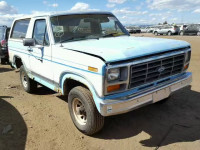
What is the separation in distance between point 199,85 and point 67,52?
4.22 meters

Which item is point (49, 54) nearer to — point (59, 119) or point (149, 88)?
point (59, 119)

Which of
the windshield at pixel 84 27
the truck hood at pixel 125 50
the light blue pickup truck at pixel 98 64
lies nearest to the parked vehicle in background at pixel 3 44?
the light blue pickup truck at pixel 98 64

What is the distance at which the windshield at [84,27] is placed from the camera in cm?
405

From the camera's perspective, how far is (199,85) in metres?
5.91

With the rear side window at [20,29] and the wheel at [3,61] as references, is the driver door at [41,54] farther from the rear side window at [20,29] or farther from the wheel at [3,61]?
the wheel at [3,61]

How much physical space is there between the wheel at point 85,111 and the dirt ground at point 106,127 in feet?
0.63

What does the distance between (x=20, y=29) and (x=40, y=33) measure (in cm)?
151

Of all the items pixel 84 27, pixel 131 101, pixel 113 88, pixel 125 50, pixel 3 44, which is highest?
pixel 84 27

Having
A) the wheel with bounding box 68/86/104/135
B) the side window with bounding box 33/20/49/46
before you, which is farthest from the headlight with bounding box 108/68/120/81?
the side window with bounding box 33/20/49/46

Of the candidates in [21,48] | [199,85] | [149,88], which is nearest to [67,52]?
[149,88]

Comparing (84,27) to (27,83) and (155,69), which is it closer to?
(155,69)

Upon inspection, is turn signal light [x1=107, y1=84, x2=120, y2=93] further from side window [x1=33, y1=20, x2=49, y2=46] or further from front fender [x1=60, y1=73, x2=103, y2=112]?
side window [x1=33, y1=20, x2=49, y2=46]

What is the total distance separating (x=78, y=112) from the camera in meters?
3.72

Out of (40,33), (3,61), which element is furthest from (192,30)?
(40,33)
